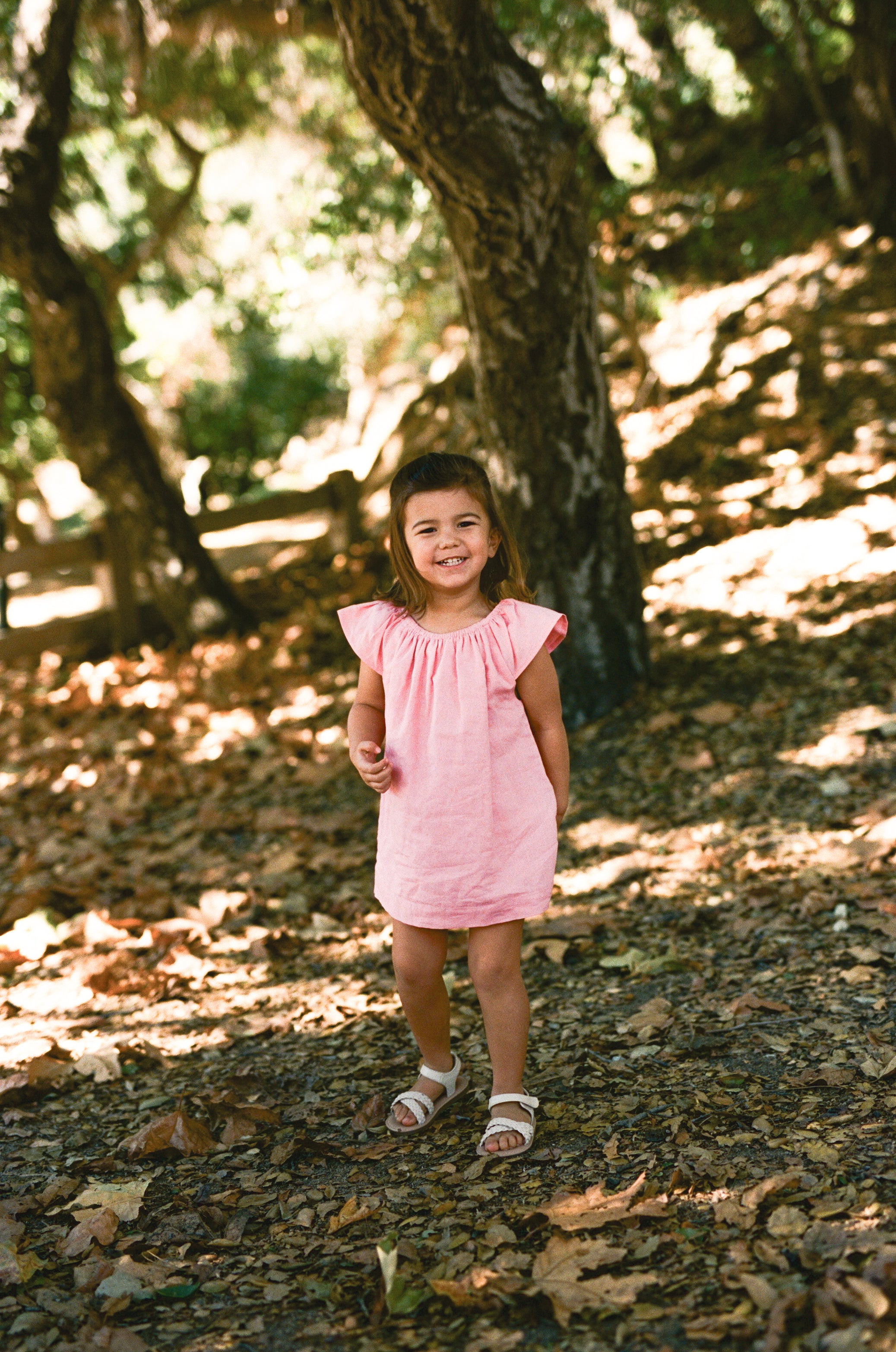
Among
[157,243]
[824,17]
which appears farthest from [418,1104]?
[157,243]

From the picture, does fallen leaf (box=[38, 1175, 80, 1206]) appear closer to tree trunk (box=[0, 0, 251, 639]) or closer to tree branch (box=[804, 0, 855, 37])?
tree trunk (box=[0, 0, 251, 639])

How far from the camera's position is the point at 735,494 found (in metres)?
8.72

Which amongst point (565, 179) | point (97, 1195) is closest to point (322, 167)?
point (565, 179)

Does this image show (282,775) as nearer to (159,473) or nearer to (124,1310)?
(159,473)

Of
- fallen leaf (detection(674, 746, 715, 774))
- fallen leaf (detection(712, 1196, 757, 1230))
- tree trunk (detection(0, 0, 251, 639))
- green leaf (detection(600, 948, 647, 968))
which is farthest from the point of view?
tree trunk (detection(0, 0, 251, 639))

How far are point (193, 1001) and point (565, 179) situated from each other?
401cm

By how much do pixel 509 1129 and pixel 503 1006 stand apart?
288 mm

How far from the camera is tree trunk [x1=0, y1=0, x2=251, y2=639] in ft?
25.8

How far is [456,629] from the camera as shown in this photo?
284 centimetres

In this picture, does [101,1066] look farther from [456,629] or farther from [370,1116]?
[456,629]

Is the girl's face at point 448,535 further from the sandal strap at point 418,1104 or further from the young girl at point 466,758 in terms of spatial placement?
the sandal strap at point 418,1104

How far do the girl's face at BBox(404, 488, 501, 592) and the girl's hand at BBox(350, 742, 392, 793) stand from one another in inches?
17.1

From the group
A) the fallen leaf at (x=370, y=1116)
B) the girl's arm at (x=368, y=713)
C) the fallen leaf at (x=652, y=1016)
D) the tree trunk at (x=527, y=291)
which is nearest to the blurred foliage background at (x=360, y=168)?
the tree trunk at (x=527, y=291)

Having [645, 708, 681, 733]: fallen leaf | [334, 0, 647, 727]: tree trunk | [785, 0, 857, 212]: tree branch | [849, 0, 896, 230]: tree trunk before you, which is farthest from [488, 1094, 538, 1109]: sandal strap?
[849, 0, 896, 230]: tree trunk
